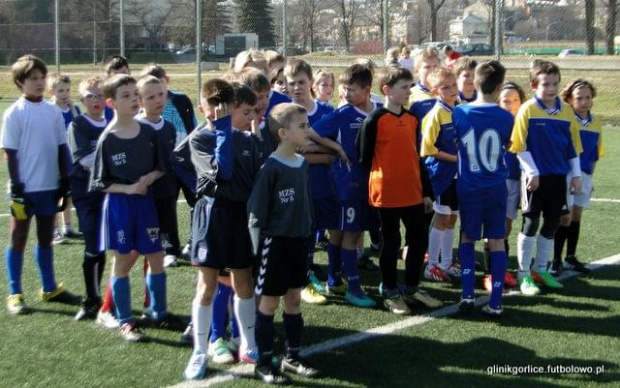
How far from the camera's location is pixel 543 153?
20.8 ft

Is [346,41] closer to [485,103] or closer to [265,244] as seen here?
[485,103]

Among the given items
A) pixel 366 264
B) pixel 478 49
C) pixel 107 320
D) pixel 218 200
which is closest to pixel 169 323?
pixel 107 320

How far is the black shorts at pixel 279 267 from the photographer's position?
179 inches

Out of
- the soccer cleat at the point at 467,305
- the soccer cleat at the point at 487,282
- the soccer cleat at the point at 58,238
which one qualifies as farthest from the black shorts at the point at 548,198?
the soccer cleat at the point at 58,238

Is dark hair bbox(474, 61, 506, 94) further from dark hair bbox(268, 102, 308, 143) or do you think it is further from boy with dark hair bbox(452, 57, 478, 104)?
dark hair bbox(268, 102, 308, 143)

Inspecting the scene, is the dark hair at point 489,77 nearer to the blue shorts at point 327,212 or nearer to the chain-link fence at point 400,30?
the blue shorts at point 327,212

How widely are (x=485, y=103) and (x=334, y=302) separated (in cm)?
199

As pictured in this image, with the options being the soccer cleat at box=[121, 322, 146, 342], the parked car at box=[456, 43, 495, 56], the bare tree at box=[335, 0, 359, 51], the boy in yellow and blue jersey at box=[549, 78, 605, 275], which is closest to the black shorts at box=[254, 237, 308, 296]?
the soccer cleat at box=[121, 322, 146, 342]

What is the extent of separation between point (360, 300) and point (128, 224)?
199cm

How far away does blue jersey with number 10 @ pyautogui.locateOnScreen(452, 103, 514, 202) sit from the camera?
18.7 ft

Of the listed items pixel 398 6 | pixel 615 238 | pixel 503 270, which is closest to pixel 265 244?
pixel 503 270

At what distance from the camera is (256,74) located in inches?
211

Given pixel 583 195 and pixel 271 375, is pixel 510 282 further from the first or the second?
pixel 271 375

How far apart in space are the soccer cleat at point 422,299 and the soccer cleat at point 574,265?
5.64 feet
